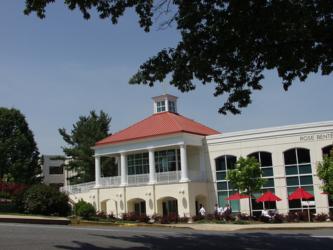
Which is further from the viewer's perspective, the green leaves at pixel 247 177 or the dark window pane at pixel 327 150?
Result: the dark window pane at pixel 327 150

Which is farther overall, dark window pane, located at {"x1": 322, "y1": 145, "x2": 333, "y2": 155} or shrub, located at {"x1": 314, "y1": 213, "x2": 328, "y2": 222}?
dark window pane, located at {"x1": 322, "y1": 145, "x2": 333, "y2": 155}

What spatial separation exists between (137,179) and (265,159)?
11491 mm

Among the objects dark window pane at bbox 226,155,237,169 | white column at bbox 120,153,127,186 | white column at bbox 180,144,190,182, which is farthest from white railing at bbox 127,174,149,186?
dark window pane at bbox 226,155,237,169

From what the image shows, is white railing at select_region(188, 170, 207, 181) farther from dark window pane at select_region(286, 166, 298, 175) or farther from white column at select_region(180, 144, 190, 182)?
dark window pane at select_region(286, 166, 298, 175)

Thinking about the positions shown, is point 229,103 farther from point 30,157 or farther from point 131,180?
point 30,157

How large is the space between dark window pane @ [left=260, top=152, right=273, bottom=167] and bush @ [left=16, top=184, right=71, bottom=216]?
1616cm

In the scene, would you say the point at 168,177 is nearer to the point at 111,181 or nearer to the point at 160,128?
the point at 160,128

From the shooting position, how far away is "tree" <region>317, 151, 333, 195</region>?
32.7 m

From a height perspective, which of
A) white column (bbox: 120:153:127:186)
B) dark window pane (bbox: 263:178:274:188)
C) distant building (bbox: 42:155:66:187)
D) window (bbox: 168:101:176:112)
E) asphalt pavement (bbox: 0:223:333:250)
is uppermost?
window (bbox: 168:101:176:112)

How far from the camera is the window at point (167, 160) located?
43844 millimetres

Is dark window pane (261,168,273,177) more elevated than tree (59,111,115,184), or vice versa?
tree (59,111,115,184)

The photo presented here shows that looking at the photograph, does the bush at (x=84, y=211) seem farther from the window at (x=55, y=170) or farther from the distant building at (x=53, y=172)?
the window at (x=55, y=170)

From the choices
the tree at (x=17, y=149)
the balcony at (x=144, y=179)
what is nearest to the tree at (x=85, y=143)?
the tree at (x=17, y=149)

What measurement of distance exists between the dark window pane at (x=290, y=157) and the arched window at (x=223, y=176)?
14.4 feet
